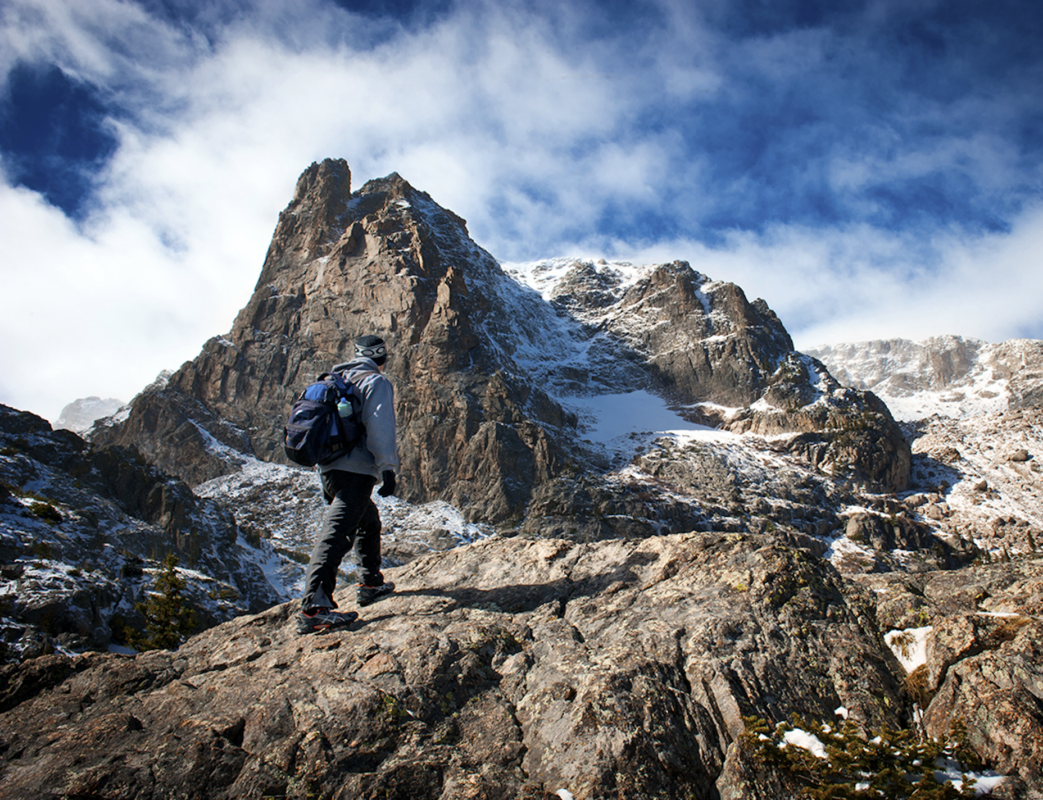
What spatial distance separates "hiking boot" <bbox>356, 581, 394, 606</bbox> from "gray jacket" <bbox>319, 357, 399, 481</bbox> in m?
1.44

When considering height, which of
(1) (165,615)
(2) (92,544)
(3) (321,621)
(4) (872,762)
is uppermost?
(2) (92,544)

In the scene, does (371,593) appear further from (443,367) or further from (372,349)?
(443,367)

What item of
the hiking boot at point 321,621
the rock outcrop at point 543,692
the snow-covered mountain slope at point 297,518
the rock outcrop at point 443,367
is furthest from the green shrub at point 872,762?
the rock outcrop at point 443,367

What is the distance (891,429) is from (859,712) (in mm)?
115215

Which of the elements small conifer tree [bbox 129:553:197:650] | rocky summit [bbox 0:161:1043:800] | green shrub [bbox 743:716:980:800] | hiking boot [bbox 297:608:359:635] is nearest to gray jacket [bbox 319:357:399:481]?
hiking boot [bbox 297:608:359:635]

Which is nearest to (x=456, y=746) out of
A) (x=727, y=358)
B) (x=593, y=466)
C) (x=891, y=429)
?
(x=593, y=466)

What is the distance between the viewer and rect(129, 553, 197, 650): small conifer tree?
1441 centimetres

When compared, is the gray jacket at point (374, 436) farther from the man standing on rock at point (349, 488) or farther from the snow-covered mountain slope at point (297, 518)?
the snow-covered mountain slope at point (297, 518)

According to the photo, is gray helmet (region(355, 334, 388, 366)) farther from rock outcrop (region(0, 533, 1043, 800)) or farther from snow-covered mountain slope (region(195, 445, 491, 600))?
snow-covered mountain slope (region(195, 445, 491, 600))

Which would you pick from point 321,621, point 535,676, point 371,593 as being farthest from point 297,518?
point 535,676

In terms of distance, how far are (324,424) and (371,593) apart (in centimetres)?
206

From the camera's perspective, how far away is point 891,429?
99.4 meters

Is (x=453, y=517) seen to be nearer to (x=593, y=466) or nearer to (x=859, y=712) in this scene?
(x=593, y=466)

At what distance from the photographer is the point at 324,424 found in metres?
4.95
